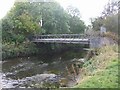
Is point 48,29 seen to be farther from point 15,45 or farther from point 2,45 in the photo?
A: point 2,45

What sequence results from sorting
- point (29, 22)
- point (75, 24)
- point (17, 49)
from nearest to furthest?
point (17, 49) < point (29, 22) < point (75, 24)

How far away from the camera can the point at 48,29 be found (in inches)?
1467

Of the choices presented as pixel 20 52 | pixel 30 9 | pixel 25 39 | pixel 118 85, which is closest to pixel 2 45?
pixel 20 52

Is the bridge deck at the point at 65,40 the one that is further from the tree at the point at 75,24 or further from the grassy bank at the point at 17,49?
the tree at the point at 75,24

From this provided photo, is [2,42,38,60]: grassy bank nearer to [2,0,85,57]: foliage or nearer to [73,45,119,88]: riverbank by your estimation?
[2,0,85,57]: foliage

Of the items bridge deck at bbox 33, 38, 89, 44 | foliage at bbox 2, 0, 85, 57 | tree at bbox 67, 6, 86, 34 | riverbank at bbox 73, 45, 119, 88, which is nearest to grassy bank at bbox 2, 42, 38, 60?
foliage at bbox 2, 0, 85, 57

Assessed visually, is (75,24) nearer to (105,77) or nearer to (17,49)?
(17,49)

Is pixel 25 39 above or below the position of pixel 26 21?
below

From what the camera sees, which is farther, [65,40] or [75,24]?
[75,24]

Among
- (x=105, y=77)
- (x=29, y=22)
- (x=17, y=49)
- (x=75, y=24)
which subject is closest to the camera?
(x=105, y=77)

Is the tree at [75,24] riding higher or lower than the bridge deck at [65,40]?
higher

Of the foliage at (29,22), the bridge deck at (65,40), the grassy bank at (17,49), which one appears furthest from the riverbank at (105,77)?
the foliage at (29,22)

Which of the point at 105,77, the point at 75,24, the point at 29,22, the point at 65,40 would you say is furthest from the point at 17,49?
the point at 105,77

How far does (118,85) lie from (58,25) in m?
28.9
